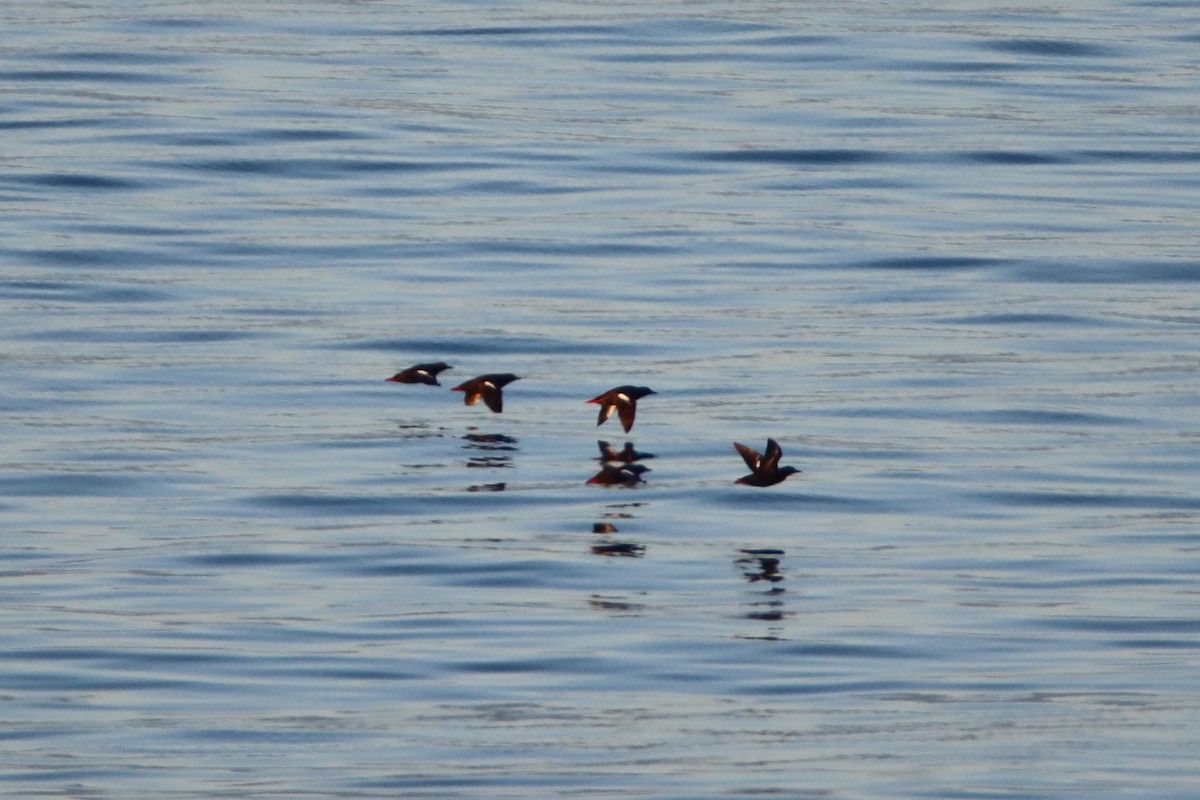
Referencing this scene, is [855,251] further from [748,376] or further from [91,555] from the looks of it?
[91,555]

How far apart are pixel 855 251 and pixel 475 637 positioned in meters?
12.1

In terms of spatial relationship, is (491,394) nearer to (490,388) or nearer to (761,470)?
(490,388)

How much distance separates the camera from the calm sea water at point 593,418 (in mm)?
10984

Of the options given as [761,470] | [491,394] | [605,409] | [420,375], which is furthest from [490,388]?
[761,470]

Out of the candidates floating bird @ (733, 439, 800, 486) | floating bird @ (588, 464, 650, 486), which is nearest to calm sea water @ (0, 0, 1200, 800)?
floating bird @ (588, 464, 650, 486)

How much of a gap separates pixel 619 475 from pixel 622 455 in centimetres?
50

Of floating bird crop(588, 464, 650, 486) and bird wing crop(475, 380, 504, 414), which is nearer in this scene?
floating bird crop(588, 464, 650, 486)

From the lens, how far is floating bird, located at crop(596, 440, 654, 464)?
1625cm

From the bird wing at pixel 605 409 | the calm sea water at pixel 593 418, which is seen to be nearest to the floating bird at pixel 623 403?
the bird wing at pixel 605 409

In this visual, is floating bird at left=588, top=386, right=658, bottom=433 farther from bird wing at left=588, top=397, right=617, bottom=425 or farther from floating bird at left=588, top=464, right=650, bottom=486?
floating bird at left=588, top=464, right=650, bottom=486

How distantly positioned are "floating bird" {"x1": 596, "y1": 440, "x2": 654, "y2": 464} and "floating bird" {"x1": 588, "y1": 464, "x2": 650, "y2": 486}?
0.13 metres

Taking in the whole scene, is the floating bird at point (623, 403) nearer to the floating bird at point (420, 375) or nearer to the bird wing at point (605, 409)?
the bird wing at point (605, 409)

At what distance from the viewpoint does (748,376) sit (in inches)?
742

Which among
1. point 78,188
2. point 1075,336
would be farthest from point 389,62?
point 1075,336
